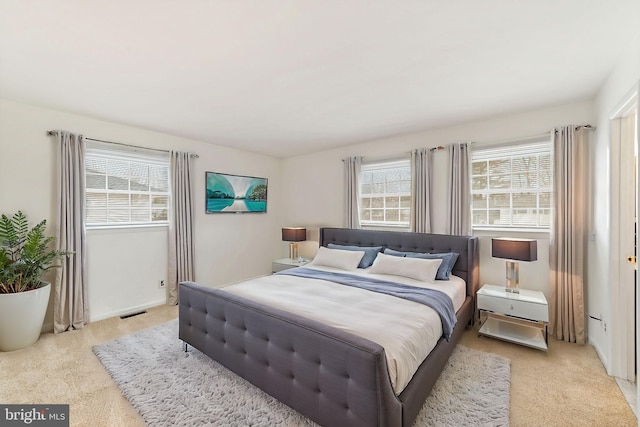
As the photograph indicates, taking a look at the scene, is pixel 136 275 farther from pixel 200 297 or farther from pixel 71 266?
pixel 200 297

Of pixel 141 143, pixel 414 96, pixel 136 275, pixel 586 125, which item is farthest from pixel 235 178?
pixel 586 125

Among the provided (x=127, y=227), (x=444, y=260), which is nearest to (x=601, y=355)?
(x=444, y=260)

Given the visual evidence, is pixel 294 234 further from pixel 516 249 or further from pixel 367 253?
pixel 516 249

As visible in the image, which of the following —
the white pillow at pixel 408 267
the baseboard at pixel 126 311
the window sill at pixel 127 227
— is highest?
A: the window sill at pixel 127 227

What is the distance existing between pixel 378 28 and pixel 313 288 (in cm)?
231

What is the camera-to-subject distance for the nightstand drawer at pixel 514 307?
2.77 m

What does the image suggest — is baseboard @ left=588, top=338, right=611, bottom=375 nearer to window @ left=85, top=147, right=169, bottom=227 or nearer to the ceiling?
the ceiling

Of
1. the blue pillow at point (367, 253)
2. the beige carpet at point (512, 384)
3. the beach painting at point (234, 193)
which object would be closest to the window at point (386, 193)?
the blue pillow at point (367, 253)

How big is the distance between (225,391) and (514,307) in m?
A: 2.91

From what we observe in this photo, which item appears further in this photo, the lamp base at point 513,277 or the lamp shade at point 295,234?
the lamp shade at point 295,234

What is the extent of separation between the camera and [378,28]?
1.76 meters

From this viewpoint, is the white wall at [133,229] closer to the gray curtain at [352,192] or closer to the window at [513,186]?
the gray curtain at [352,192]

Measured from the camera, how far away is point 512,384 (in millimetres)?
2250

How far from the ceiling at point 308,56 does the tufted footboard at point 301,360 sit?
191 cm
